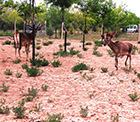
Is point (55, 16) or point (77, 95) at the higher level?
point (55, 16)

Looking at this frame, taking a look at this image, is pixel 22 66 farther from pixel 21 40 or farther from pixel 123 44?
pixel 123 44

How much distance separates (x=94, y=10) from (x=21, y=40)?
21.2 metres

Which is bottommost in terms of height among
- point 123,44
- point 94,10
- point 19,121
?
point 19,121

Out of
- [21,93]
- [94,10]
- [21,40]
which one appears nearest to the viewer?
[21,93]

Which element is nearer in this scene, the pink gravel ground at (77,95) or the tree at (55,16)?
the pink gravel ground at (77,95)

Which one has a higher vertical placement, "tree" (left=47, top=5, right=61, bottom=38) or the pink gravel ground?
"tree" (left=47, top=5, right=61, bottom=38)

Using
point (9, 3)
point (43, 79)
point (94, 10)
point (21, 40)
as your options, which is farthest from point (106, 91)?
point (9, 3)

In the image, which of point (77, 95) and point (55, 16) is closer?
point (77, 95)

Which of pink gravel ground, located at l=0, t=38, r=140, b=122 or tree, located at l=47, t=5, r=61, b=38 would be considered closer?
pink gravel ground, located at l=0, t=38, r=140, b=122

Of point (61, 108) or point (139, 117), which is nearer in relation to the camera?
point (139, 117)

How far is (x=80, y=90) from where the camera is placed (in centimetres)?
737

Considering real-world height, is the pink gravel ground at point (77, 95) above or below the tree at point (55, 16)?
below

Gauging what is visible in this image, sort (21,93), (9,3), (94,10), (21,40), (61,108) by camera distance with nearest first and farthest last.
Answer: (61,108)
(21,93)
(21,40)
(94,10)
(9,3)

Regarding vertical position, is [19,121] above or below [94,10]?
below
